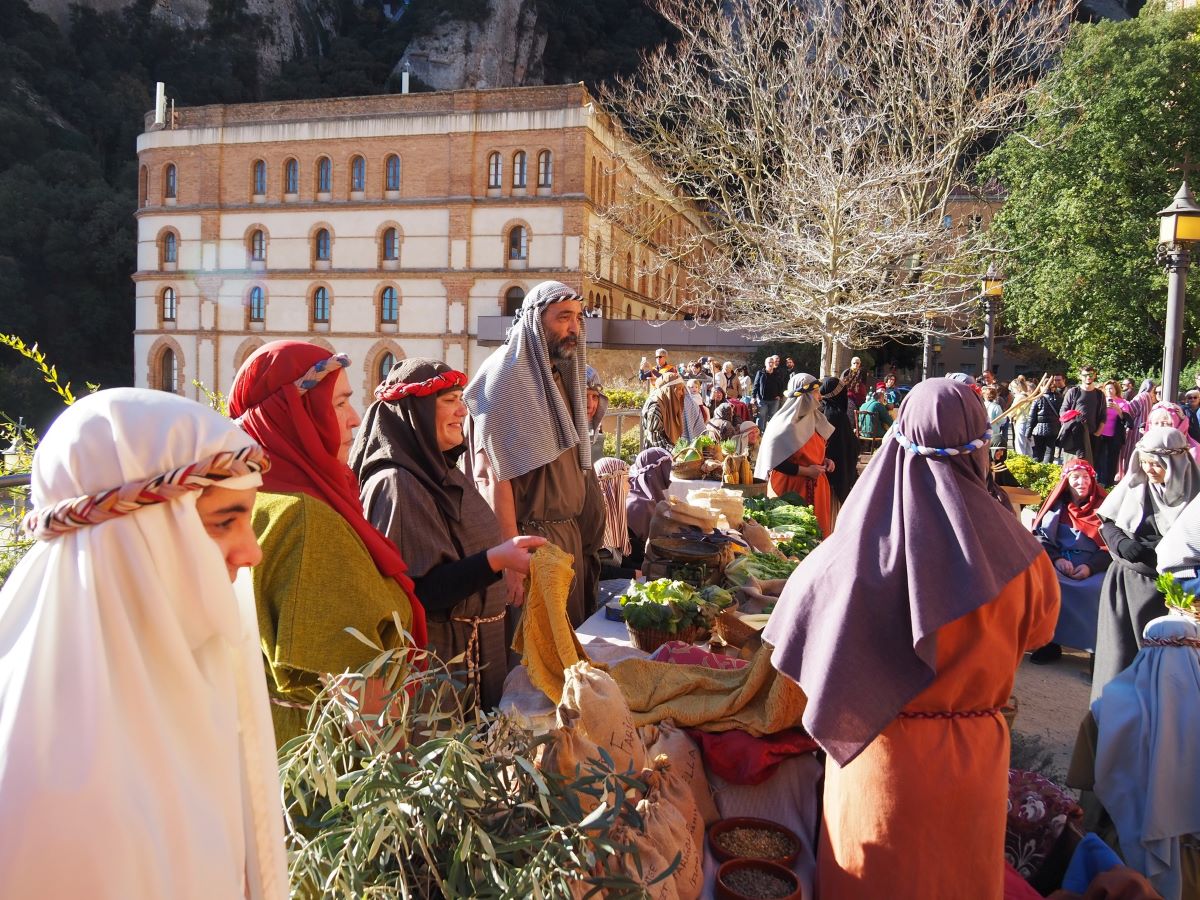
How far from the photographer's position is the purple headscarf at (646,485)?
7.01 metres

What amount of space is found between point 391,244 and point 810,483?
32.7 metres

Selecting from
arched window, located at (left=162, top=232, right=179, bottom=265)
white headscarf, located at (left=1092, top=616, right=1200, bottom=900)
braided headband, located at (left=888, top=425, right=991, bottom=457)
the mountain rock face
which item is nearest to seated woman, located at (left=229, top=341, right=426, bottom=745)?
braided headband, located at (left=888, top=425, right=991, bottom=457)

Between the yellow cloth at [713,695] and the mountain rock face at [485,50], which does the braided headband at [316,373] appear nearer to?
the yellow cloth at [713,695]

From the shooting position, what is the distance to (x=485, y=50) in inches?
2140

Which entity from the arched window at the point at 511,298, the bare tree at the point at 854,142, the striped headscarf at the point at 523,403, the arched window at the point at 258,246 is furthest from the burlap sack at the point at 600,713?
the arched window at the point at 258,246

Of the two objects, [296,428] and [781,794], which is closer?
A: [296,428]

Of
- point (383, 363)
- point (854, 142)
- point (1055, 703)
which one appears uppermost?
point (854, 142)

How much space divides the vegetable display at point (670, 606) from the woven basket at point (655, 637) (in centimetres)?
1

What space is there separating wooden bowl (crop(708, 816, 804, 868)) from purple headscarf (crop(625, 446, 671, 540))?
4294 mm

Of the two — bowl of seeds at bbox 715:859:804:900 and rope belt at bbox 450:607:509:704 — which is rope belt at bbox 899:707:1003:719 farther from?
rope belt at bbox 450:607:509:704

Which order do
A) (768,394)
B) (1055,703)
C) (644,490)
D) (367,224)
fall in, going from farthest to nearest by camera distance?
1. (367,224)
2. (768,394)
3. (644,490)
4. (1055,703)

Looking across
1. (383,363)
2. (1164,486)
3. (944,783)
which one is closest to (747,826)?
(944,783)

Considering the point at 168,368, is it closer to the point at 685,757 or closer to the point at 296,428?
the point at 296,428

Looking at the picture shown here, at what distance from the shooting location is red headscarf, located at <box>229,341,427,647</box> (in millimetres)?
2383
